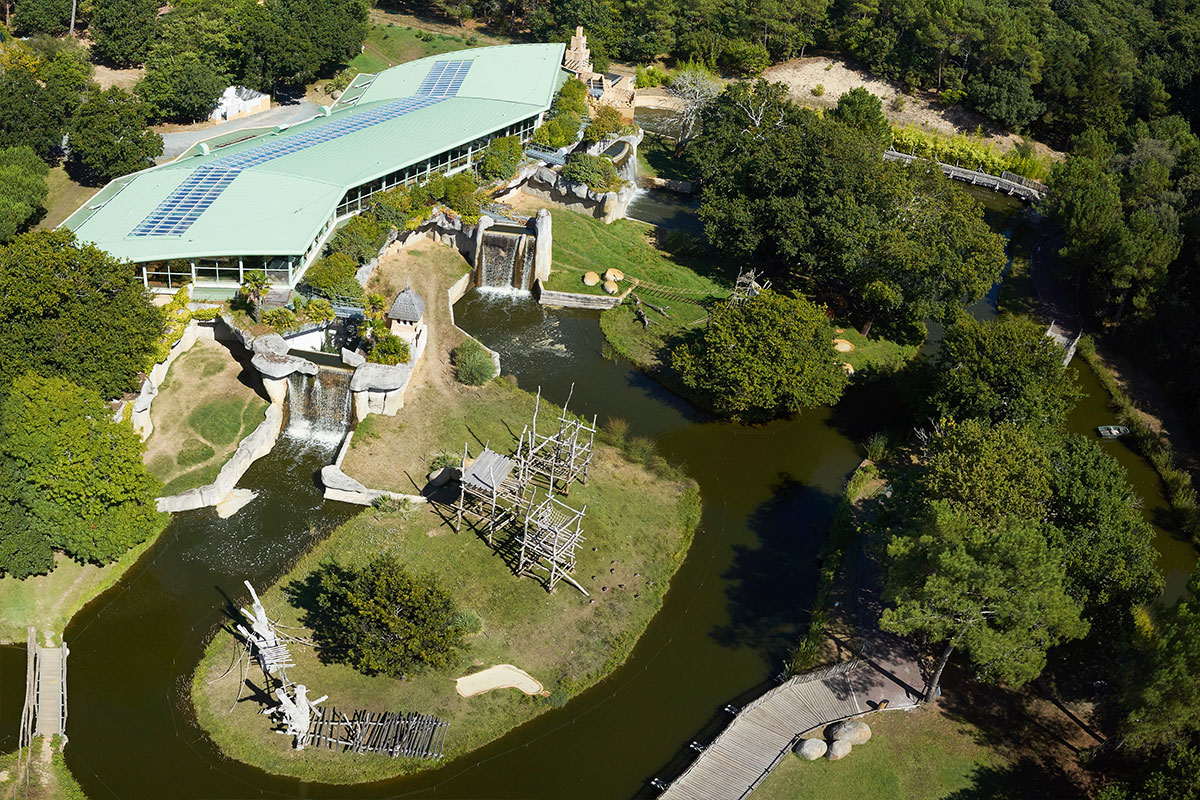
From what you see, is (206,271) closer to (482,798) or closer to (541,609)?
(541,609)

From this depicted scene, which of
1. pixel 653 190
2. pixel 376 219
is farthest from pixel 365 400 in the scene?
pixel 653 190

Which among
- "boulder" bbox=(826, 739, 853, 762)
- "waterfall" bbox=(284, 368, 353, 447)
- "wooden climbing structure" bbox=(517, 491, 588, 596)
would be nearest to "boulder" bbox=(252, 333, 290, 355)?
"waterfall" bbox=(284, 368, 353, 447)

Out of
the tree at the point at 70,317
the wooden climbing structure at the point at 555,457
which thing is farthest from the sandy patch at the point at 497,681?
the tree at the point at 70,317

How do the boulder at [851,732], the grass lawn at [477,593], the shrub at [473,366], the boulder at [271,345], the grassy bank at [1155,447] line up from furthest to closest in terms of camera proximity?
the shrub at [473,366] < the grassy bank at [1155,447] < the boulder at [271,345] < the grass lawn at [477,593] < the boulder at [851,732]

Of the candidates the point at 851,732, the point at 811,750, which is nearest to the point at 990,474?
the point at 851,732

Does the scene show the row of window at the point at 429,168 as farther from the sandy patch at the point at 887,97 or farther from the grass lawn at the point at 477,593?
the sandy patch at the point at 887,97

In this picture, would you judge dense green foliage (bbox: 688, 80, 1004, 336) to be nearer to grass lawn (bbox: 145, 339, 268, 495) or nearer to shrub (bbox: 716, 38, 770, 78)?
grass lawn (bbox: 145, 339, 268, 495)
